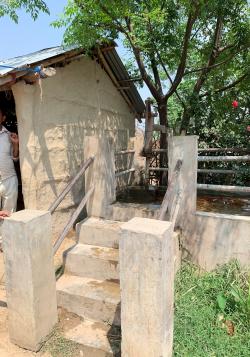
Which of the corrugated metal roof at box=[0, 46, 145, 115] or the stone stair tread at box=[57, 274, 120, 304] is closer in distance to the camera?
the stone stair tread at box=[57, 274, 120, 304]

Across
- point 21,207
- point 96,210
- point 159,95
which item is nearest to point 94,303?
point 96,210

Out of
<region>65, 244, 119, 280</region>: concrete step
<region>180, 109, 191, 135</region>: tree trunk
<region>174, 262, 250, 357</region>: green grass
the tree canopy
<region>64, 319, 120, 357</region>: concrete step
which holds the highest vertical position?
the tree canopy

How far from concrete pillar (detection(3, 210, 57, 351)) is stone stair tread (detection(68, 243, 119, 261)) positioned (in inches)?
42.1

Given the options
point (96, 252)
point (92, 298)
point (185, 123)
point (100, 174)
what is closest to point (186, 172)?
point (100, 174)

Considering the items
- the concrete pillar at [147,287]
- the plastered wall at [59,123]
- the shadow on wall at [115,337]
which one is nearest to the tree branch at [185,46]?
the plastered wall at [59,123]

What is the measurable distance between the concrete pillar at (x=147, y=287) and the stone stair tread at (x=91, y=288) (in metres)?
1.02

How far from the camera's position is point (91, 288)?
4363 millimetres

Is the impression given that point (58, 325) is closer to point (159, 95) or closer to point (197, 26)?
point (159, 95)

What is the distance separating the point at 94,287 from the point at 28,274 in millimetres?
1275

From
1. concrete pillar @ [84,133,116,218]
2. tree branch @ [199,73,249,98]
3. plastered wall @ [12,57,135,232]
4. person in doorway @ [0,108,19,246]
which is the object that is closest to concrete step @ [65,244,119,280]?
concrete pillar @ [84,133,116,218]

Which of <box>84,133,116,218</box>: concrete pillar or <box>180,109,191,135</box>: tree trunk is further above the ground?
<box>180,109,191,135</box>: tree trunk

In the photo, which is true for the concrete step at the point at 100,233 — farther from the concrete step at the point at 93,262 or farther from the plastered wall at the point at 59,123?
the plastered wall at the point at 59,123

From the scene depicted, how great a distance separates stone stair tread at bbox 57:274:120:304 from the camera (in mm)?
4137

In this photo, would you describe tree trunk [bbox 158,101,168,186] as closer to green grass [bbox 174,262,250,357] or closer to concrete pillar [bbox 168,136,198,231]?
concrete pillar [bbox 168,136,198,231]
